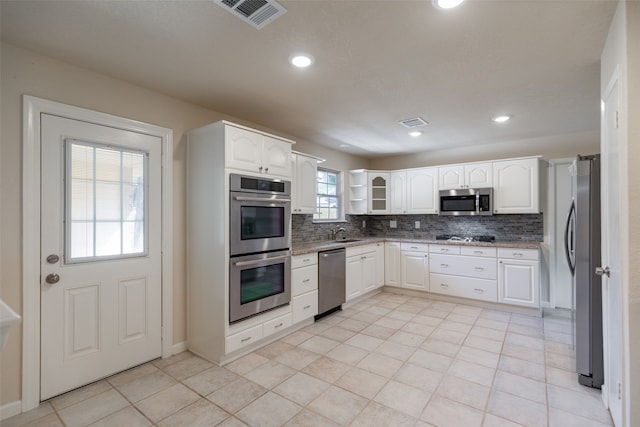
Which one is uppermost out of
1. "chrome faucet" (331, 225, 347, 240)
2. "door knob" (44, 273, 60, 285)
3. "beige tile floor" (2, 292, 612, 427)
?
"chrome faucet" (331, 225, 347, 240)

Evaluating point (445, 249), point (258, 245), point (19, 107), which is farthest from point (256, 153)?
point (445, 249)

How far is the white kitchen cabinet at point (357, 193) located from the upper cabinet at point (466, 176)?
128cm

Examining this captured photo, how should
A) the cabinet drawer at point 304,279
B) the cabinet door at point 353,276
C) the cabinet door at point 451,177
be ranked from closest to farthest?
the cabinet drawer at point 304,279 < the cabinet door at point 353,276 < the cabinet door at point 451,177

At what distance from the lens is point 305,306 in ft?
11.6

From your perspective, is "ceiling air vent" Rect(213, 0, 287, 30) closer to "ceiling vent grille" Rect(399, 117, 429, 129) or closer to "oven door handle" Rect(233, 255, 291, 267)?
"oven door handle" Rect(233, 255, 291, 267)

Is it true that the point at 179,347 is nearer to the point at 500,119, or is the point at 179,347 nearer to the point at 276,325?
the point at 276,325

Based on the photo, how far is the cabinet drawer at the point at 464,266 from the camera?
13.8 feet

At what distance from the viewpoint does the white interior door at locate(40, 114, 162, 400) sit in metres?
2.20

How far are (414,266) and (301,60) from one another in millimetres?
3637

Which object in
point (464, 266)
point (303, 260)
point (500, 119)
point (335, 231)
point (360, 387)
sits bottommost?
point (360, 387)

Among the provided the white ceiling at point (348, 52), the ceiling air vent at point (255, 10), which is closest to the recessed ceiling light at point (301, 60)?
the white ceiling at point (348, 52)

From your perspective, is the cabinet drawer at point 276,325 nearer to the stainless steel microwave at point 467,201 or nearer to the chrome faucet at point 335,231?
the chrome faucet at point 335,231

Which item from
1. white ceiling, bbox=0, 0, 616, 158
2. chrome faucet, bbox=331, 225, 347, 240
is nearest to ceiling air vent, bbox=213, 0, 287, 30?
white ceiling, bbox=0, 0, 616, 158

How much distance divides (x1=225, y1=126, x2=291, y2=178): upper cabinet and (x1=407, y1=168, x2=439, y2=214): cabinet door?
2693 mm
